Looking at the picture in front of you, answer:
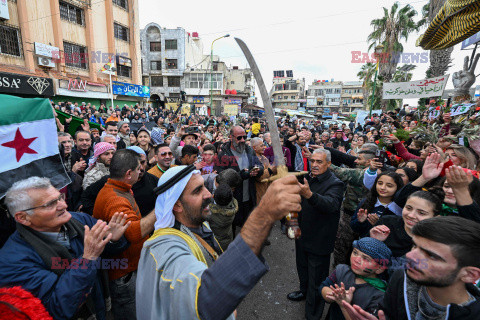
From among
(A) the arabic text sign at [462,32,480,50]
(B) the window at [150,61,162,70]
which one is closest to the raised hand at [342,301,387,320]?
(A) the arabic text sign at [462,32,480,50]

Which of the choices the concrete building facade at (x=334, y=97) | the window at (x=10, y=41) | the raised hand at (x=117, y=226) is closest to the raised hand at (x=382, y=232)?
the raised hand at (x=117, y=226)

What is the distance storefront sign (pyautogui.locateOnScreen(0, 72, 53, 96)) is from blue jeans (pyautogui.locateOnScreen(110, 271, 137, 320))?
16196 millimetres

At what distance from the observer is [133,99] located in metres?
24.6

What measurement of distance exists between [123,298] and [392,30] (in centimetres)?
2585

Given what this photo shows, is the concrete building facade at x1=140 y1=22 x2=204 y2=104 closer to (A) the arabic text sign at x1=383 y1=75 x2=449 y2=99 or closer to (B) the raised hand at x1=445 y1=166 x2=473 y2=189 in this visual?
(A) the arabic text sign at x1=383 y1=75 x2=449 y2=99

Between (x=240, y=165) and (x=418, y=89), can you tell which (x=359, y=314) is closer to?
(x=240, y=165)

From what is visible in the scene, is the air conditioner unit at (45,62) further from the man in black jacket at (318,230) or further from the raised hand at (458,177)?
the raised hand at (458,177)

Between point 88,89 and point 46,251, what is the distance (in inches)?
833

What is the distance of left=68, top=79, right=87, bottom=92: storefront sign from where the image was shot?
1702 centimetres

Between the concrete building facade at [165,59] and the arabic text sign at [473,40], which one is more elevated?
the concrete building facade at [165,59]

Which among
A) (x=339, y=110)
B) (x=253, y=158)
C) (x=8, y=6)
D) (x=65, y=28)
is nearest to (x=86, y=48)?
(x=65, y=28)

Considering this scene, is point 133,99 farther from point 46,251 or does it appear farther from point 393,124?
point 46,251

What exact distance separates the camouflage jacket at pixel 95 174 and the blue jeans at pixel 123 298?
1.59 m

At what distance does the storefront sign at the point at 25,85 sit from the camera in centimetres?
1270
